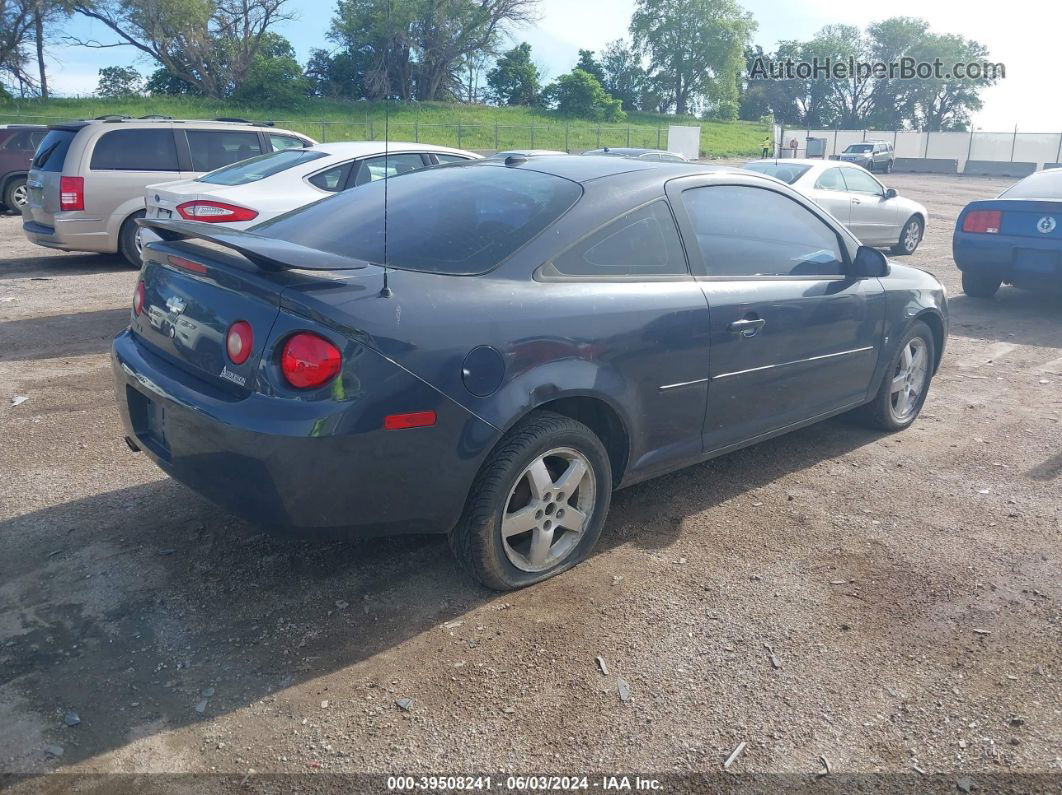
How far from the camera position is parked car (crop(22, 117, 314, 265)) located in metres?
10.0

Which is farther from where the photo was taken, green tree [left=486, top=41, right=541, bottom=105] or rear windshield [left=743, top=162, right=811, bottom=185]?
green tree [left=486, top=41, right=541, bottom=105]

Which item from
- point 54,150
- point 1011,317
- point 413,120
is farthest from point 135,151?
point 413,120

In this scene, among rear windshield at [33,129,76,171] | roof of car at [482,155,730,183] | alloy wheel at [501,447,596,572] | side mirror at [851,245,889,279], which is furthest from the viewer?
rear windshield at [33,129,76,171]

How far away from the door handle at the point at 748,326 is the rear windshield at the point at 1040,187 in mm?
6761

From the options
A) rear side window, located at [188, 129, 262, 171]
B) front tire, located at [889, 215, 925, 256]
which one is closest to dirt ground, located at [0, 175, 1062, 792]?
rear side window, located at [188, 129, 262, 171]

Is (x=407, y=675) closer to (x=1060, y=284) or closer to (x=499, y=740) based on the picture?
Result: (x=499, y=740)

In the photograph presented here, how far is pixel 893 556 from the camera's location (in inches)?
151

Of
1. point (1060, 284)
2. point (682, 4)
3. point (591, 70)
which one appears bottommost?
point (1060, 284)

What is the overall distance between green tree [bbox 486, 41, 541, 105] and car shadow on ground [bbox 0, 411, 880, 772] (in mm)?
A: 66163

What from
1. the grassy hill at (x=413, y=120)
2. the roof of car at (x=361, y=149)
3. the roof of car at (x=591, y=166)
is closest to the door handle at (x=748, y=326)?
the roof of car at (x=591, y=166)

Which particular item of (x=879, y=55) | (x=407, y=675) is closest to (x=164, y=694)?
(x=407, y=675)

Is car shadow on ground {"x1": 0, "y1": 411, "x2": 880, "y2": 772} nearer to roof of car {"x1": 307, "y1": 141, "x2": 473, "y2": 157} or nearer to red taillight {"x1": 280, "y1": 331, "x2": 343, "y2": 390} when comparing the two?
red taillight {"x1": 280, "y1": 331, "x2": 343, "y2": 390}

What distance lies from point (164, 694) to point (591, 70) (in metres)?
85.2

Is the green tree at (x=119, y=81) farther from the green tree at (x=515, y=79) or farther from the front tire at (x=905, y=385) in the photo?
the front tire at (x=905, y=385)
